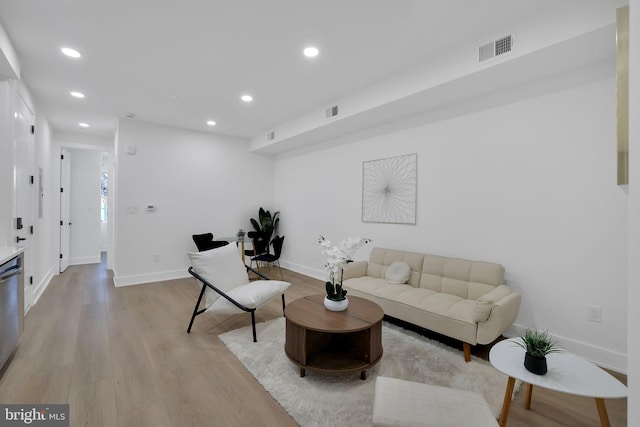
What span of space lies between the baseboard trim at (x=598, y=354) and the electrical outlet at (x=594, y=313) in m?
0.23

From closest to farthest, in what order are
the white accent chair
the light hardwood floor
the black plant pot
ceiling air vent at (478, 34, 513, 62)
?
the black plant pot → the light hardwood floor → ceiling air vent at (478, 34, 513, 62) → the white accent chair

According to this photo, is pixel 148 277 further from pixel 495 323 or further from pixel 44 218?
pixel 495 323

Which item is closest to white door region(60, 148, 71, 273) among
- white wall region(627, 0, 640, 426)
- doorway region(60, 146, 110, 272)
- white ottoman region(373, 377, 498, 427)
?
doorway region(60, 146, 110, 272)

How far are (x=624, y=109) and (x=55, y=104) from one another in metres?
6.17

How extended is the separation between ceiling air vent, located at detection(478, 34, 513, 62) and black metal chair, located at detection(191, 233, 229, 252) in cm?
456

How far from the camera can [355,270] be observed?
381 cm

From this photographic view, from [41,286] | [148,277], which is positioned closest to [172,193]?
[148,277]

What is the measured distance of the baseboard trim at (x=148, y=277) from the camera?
4.83 meters

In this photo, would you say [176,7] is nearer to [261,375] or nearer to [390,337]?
[261,375]

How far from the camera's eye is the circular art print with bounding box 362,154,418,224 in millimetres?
3891

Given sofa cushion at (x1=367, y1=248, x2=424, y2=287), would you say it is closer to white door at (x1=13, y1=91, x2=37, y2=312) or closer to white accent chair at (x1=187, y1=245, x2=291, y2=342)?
white accent chair at (x1=187, y1=245, x2=291, y2=342)

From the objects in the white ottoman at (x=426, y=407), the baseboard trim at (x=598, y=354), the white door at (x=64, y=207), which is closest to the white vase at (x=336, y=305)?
the white ottoman at (x=426, y=407)

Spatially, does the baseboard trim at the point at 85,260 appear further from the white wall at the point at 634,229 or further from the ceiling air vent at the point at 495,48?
the white wall at the point at 634,229

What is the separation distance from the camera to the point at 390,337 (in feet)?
9.76
